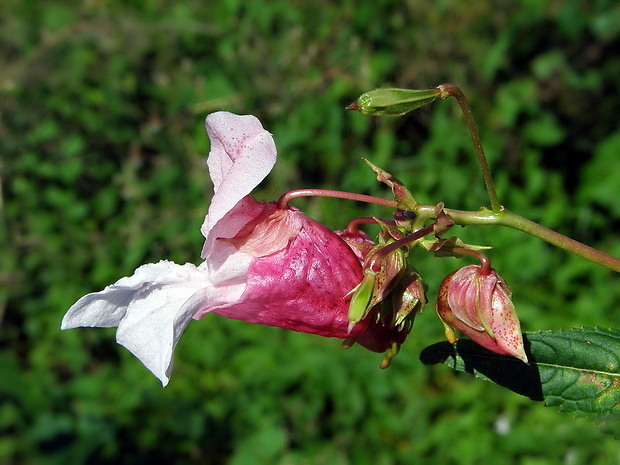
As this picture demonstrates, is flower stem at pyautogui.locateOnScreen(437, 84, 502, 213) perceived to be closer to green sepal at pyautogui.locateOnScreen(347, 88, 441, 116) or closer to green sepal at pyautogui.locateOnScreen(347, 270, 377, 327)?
green sepal at pyautogui.locateOnScreen(347, 88, 441, 116)

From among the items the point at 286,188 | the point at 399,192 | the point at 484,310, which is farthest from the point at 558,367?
the point at 286,188

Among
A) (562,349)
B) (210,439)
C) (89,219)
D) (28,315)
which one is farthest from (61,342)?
(562,349)

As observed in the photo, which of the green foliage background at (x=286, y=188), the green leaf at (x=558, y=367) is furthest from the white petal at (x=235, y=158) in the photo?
the green foliage background at (x=286, y=188)

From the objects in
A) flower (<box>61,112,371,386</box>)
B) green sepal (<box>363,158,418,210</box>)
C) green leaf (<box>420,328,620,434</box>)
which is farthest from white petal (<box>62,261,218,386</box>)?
green leaf (<box>420,328,620,434</box>)

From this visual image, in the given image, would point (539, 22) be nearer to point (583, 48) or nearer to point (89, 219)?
point (583, 48)

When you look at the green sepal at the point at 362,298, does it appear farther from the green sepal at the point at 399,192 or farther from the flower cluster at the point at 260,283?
the green sepal at the point at 399,192

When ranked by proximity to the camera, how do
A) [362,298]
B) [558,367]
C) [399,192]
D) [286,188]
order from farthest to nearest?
[286,188] < [558,367] < [399,192] < [362,298]

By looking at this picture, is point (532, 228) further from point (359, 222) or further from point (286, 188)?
point (286, 188)
